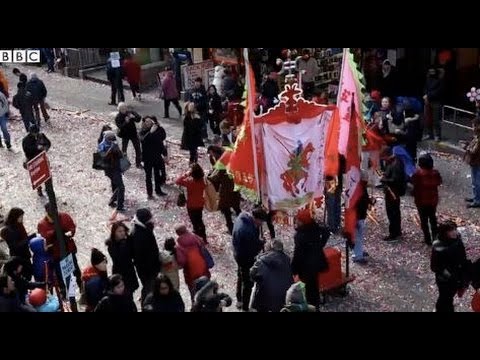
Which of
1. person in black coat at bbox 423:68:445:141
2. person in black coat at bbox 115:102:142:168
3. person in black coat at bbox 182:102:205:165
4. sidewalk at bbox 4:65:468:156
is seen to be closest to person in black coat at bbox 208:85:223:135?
sidewalk at bbox 4:65:468:156

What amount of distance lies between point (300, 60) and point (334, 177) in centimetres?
679

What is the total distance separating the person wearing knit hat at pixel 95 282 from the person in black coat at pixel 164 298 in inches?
27.2

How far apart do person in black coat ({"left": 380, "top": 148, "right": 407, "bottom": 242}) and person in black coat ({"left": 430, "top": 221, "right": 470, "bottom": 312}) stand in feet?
7.85

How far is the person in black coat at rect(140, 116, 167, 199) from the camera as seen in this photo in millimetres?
14648

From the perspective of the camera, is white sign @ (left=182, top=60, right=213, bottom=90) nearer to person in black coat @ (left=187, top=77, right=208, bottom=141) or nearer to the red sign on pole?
person in black coat @ (left=187, top=77, right=208, bottom=141)

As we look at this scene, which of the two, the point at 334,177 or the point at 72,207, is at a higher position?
the point at 334,177

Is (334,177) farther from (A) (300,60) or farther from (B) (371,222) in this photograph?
(A) (300,60)

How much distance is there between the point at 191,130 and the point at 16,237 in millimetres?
4873

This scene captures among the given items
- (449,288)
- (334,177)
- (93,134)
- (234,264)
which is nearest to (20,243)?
(234,264)

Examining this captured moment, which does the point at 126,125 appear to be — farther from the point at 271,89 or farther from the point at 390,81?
the point at 390,81

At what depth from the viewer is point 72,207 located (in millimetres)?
15031

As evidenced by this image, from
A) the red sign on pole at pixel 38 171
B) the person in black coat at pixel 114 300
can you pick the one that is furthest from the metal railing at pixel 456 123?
the person in black coat at pixel 114 300

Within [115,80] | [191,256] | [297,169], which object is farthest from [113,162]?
[115,80]

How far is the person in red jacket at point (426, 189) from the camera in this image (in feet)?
41.7
